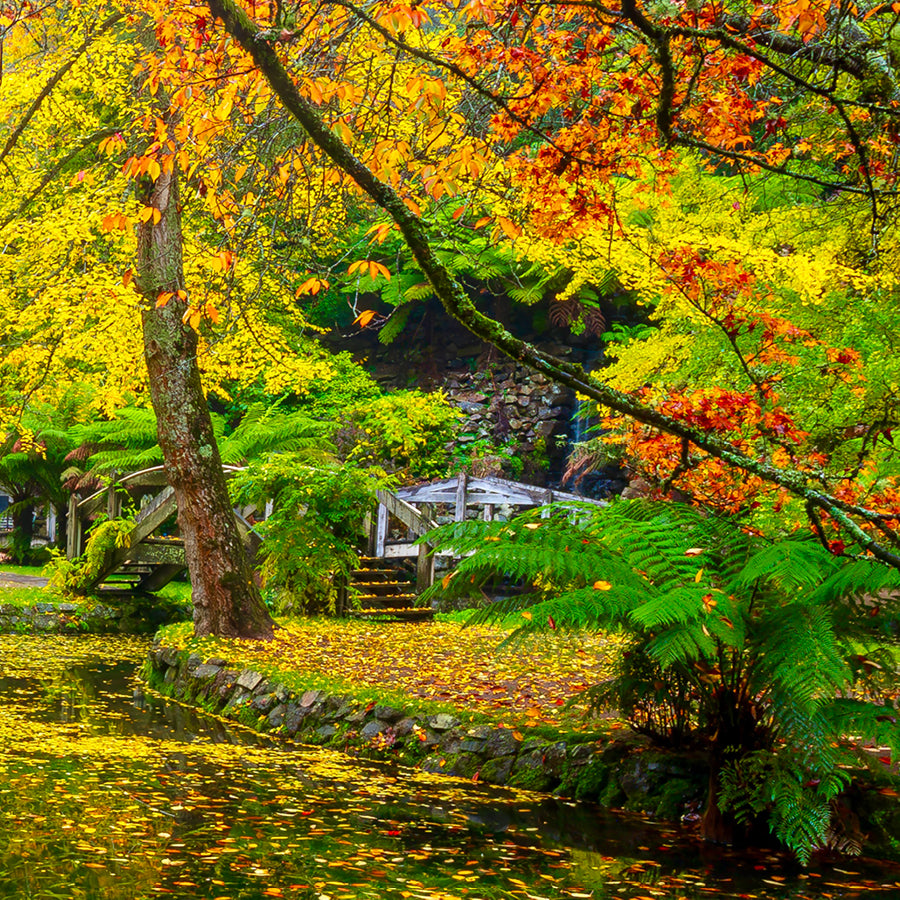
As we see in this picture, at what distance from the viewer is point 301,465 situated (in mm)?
10719

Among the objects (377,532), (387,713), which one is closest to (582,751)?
(387,713)

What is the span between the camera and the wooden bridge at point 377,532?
39.1 ft

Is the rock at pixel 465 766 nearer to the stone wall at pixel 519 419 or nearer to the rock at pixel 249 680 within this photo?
the rock at pixel 249 680

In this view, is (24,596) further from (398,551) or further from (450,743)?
(450,743)

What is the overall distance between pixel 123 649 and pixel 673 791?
803 centimetres

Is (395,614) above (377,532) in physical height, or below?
below

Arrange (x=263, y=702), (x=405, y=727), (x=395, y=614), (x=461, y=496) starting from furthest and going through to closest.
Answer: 1. (x=461, y=496)
2. (x=395, y=614)
3. (x=263, y=702)
4. (x=405, y=727)

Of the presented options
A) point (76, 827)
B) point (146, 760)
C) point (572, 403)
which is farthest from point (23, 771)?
point (572, 403)

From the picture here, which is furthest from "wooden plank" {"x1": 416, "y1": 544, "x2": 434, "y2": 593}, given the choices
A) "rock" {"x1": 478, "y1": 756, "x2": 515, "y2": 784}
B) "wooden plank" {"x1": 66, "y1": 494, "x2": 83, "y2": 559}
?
"rock" {"x1": 478, "y1": 756, "x2": 515, "y2": 784}

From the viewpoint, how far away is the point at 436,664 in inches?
317

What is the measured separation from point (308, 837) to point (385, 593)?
8.03 meters

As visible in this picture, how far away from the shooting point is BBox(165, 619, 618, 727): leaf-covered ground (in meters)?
6.57

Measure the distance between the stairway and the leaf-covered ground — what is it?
1010 mm

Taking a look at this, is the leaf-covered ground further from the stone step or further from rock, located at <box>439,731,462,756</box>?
the stone step
